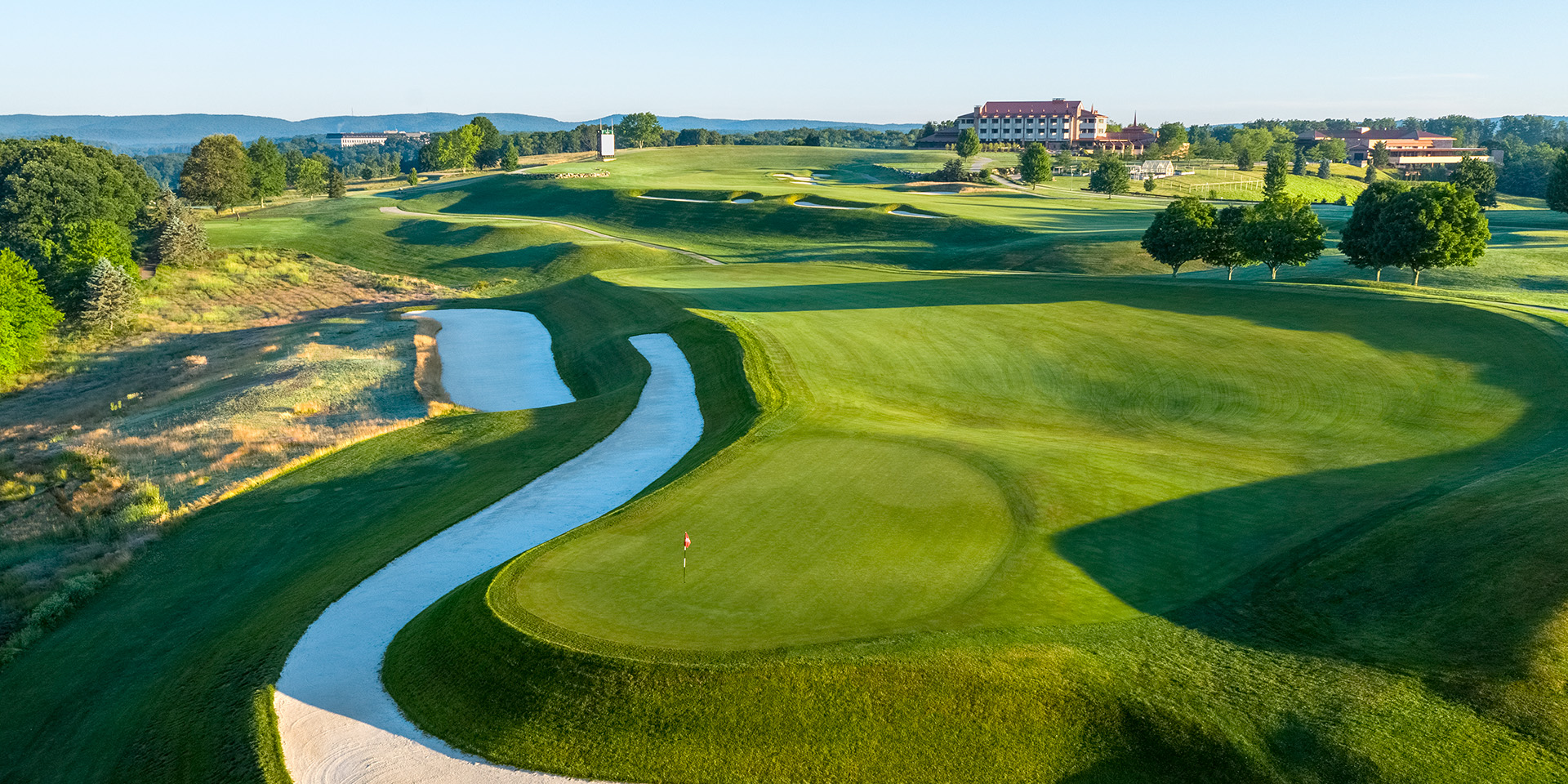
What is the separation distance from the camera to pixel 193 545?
2361 cm

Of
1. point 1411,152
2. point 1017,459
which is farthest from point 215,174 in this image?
point 1411,152

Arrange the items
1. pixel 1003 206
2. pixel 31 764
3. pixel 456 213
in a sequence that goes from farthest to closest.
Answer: pixel 456 213 → pixel 1003 206 → pixel 31 764

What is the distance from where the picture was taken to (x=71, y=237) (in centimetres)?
6500

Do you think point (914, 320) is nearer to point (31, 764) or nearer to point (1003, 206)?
point (31, 764)

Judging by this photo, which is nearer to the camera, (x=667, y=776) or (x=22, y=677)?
(x=667, y=776)

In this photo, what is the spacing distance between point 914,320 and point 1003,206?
2421 inches

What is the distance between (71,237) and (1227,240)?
76804mm

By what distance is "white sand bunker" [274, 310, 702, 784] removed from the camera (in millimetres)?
12797

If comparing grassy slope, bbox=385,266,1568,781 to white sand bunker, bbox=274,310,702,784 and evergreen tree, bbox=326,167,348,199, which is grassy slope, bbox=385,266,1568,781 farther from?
evergreen tree, bbox=326,167,348,199

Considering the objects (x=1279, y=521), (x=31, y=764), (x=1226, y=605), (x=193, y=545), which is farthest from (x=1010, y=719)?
(x=193, y=545)

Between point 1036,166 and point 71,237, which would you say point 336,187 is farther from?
point 1036,166

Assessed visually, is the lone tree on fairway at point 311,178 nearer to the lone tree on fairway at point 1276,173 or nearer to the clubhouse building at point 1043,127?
the clubhouse building at point 1043,127

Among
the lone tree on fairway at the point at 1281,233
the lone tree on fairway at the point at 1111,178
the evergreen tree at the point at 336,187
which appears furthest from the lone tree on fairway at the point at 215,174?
the lone tree on fairway at the point at 1281,233

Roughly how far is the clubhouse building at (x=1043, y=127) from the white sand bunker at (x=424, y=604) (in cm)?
17076
